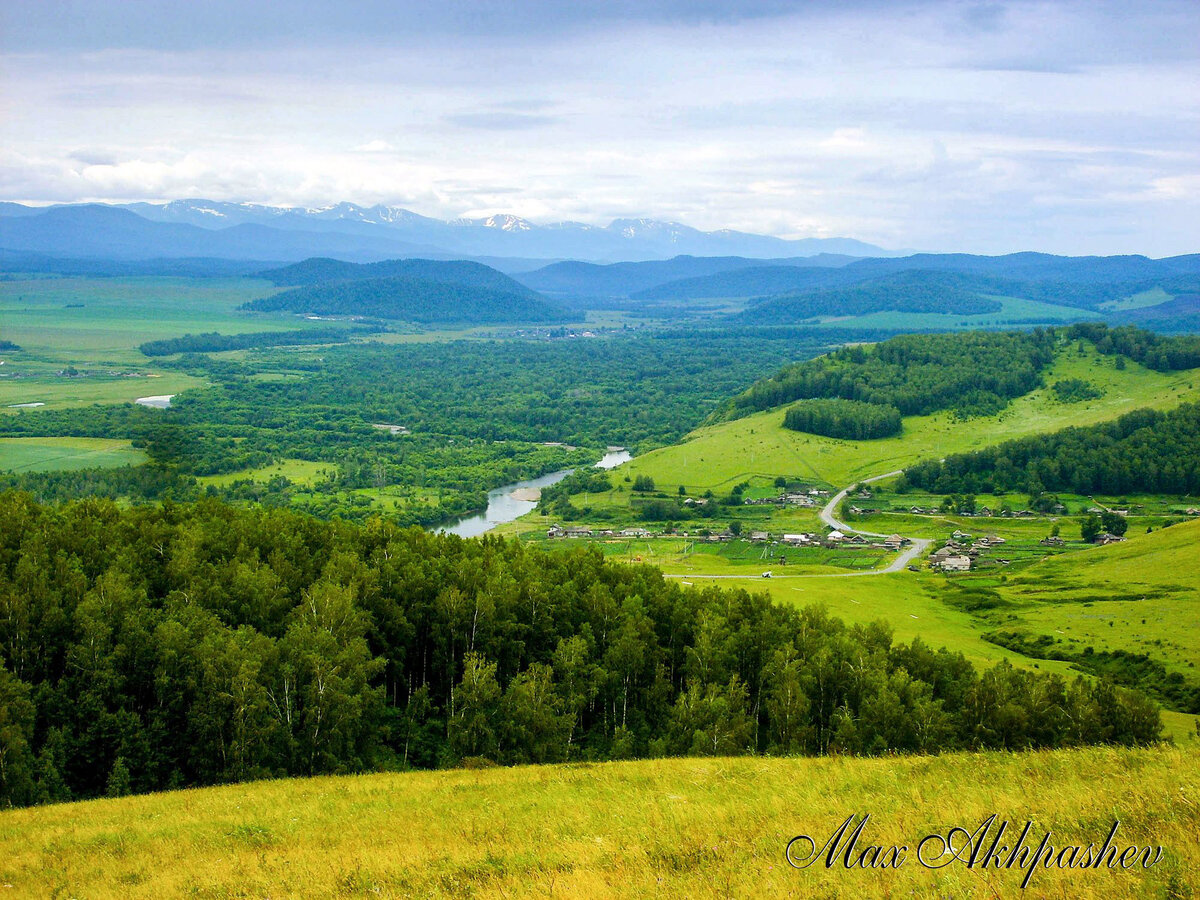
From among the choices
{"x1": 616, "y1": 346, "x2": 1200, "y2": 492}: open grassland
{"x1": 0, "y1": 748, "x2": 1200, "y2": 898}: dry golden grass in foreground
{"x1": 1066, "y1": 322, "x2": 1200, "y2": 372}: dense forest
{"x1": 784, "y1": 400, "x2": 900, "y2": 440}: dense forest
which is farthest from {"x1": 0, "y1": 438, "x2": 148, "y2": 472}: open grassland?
{"x1": 1066, "y1": 322, "x2": 1200, "y2": 372}: dense forest

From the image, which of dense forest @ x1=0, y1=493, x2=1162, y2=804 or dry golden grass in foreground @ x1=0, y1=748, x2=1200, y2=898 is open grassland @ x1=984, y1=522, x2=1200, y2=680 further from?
dry golden grass in foreground @ x1=0, y1=748, x2=1200, y2=898

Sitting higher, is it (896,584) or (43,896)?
(43,896)

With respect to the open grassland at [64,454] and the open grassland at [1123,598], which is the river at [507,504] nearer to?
the open grassland at [64,454]

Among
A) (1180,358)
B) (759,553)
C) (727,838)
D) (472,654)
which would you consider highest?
(1180,358)

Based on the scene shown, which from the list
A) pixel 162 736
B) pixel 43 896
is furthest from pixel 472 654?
pixel 43 896

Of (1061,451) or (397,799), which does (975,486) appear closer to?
(1061,451)

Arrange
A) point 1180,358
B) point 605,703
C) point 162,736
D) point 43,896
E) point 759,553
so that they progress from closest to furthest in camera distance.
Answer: point 43,896, point 162,736, point 605,703, point 759,553, point 1180,358
